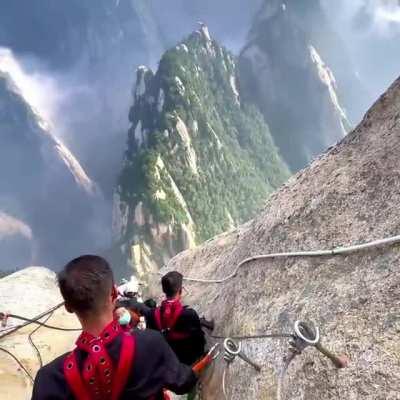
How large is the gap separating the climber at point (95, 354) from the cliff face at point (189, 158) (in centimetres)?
8902

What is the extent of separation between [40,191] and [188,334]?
154336mm

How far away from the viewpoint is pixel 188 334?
20.0ft

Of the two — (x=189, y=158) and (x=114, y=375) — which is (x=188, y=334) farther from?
(x=189, y=158)

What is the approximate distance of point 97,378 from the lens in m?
3.04

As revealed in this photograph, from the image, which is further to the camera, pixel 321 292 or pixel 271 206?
pixel 271 206

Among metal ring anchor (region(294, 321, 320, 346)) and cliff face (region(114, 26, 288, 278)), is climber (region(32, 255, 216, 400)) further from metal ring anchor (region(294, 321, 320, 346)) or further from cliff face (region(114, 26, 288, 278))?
cliff face (region(114, 26, 288, 278))

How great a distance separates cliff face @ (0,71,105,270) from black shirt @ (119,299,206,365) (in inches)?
5411

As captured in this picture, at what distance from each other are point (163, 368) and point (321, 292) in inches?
92.2

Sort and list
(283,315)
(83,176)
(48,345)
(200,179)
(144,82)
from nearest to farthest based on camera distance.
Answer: (283,315)
(48,345)
(200,179)
(144,82)
(83,176)

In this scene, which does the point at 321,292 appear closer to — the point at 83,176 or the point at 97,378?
the point at 97,378

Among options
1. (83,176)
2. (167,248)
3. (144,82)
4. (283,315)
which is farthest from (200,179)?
(283,315)

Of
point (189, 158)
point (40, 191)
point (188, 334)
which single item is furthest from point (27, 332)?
point (40, 191)

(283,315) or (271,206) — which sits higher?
(271,206)

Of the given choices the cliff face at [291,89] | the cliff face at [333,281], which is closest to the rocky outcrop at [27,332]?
the cliff face at [333,281]
